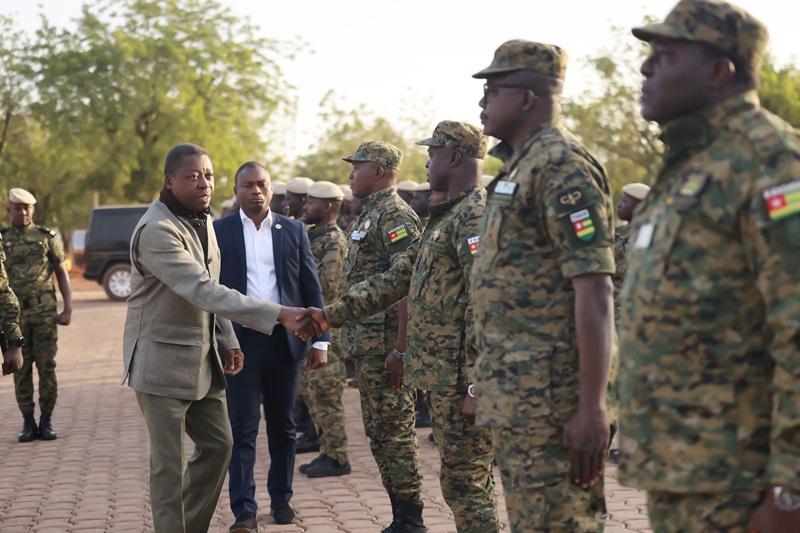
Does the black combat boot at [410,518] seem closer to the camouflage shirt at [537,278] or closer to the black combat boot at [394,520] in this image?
the black combat boot at [394,520]

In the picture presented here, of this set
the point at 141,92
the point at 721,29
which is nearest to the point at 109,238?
the point at 141,92

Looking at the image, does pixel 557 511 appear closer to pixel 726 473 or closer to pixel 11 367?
pixel 726 473

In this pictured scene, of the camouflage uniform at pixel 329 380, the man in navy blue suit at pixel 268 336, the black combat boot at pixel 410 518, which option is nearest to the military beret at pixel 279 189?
the camouflage uniform at pixel 329 380

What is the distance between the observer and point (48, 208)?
A: 52.9 m

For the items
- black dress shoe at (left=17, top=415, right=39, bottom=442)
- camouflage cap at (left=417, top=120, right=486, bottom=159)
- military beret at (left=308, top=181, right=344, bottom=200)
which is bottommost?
black dress shoe at (left=17, top=415, right=39, bottom=442)

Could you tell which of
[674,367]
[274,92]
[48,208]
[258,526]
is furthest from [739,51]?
[48,208]

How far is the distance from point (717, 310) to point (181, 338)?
3421 millimetres

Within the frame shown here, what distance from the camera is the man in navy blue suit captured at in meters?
6.91

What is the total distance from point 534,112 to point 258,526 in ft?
12.4

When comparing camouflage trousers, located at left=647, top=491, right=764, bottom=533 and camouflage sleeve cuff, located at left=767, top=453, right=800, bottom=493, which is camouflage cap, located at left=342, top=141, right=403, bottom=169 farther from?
camouflage sleeve cuff, located at left=767, top=453, right=800, bottom=493

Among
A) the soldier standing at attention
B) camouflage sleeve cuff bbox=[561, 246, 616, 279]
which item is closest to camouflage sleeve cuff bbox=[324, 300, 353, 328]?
camouflage sleeve cuff bbox=[561, 246, 616, 279]

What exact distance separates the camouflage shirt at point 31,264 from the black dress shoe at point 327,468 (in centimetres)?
358

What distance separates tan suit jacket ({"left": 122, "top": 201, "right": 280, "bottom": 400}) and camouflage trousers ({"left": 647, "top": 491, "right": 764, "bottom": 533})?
3.15 metres

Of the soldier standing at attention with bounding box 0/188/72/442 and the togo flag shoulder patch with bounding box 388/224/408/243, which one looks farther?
the soldier standing at attention with bounding box 0/188/72/442
